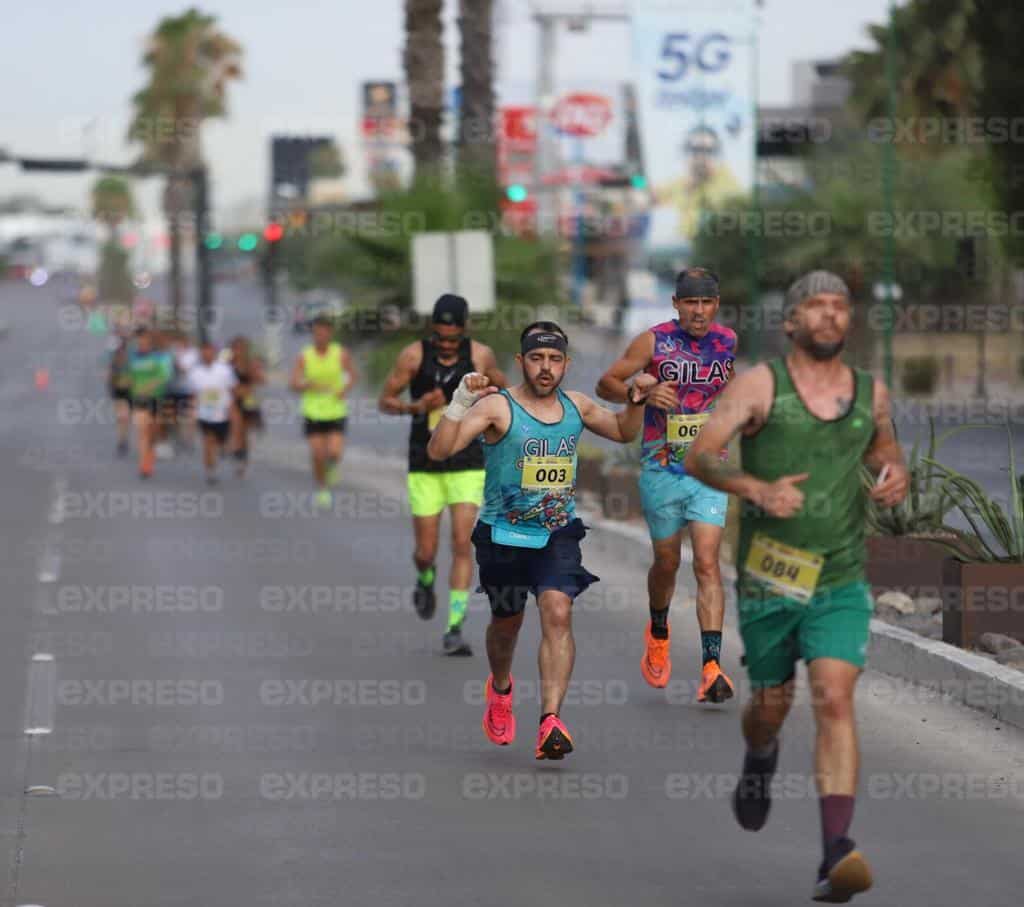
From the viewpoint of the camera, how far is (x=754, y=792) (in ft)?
24.3

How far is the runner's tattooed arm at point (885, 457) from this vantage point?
7.19m

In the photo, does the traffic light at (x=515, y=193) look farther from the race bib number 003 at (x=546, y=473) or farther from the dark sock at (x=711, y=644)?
the race bib number 003 at (x=546, y=473)

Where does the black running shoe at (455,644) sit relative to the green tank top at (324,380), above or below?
below

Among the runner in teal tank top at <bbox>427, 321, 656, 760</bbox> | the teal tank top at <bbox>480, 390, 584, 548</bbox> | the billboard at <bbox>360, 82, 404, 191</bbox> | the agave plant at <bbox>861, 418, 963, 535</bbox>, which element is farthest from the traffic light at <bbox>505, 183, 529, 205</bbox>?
the billboard at <bbox>360, 82, 404, 191</bbox>

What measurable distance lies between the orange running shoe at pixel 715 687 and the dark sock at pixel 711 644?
118 millimetres

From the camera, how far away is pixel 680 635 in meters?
13.8

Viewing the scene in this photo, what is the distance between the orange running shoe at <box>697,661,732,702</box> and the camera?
1051 centimetres

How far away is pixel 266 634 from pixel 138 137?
71625 mm

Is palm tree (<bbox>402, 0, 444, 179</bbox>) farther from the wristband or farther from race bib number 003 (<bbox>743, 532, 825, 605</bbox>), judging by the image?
race bib number 003 (<bbox>743, 532, 825, 605</bbox>)

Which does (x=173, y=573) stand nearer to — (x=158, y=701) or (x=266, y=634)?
(x=266, y=634)

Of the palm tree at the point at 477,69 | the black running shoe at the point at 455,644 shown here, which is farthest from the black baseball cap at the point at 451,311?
the palm tree at the point at 477,69

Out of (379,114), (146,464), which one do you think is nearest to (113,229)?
(379,114)

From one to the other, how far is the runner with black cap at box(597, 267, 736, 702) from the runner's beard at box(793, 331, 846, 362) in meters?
3.43

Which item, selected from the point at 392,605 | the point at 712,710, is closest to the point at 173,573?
the point at 392,605
